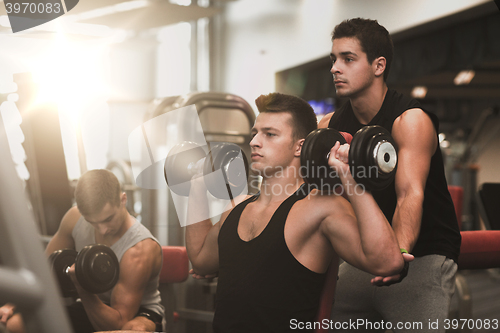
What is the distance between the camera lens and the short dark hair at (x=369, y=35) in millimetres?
1125

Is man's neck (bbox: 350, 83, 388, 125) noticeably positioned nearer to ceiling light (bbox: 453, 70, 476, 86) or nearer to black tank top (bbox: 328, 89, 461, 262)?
black tank top (bbox: 328, 89, 461, 262)

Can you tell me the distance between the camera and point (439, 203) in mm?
1183

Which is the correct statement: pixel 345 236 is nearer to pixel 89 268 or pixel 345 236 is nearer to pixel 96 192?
pixel 89 268

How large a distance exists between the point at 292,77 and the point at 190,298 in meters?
2.50

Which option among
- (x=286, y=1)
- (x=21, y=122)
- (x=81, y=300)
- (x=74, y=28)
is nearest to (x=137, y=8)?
(x=286, y=1)

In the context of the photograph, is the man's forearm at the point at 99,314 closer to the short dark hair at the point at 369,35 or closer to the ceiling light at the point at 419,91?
the short dark hair at the point at 369,35

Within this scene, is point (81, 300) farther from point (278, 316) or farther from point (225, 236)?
point (278, 316)

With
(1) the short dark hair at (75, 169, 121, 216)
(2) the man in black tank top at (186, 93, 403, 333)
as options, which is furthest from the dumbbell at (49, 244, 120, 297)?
(2) the man in black tank top at (186, 93, 403, 333)

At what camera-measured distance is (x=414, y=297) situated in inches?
45.1

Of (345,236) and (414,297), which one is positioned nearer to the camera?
(345,236)

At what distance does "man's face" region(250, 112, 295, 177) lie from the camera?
3.53 feet

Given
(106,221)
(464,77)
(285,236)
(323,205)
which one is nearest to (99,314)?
(106,221)

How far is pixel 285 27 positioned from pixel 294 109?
2933 mm

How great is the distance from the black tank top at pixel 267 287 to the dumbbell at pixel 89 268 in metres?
0.33
